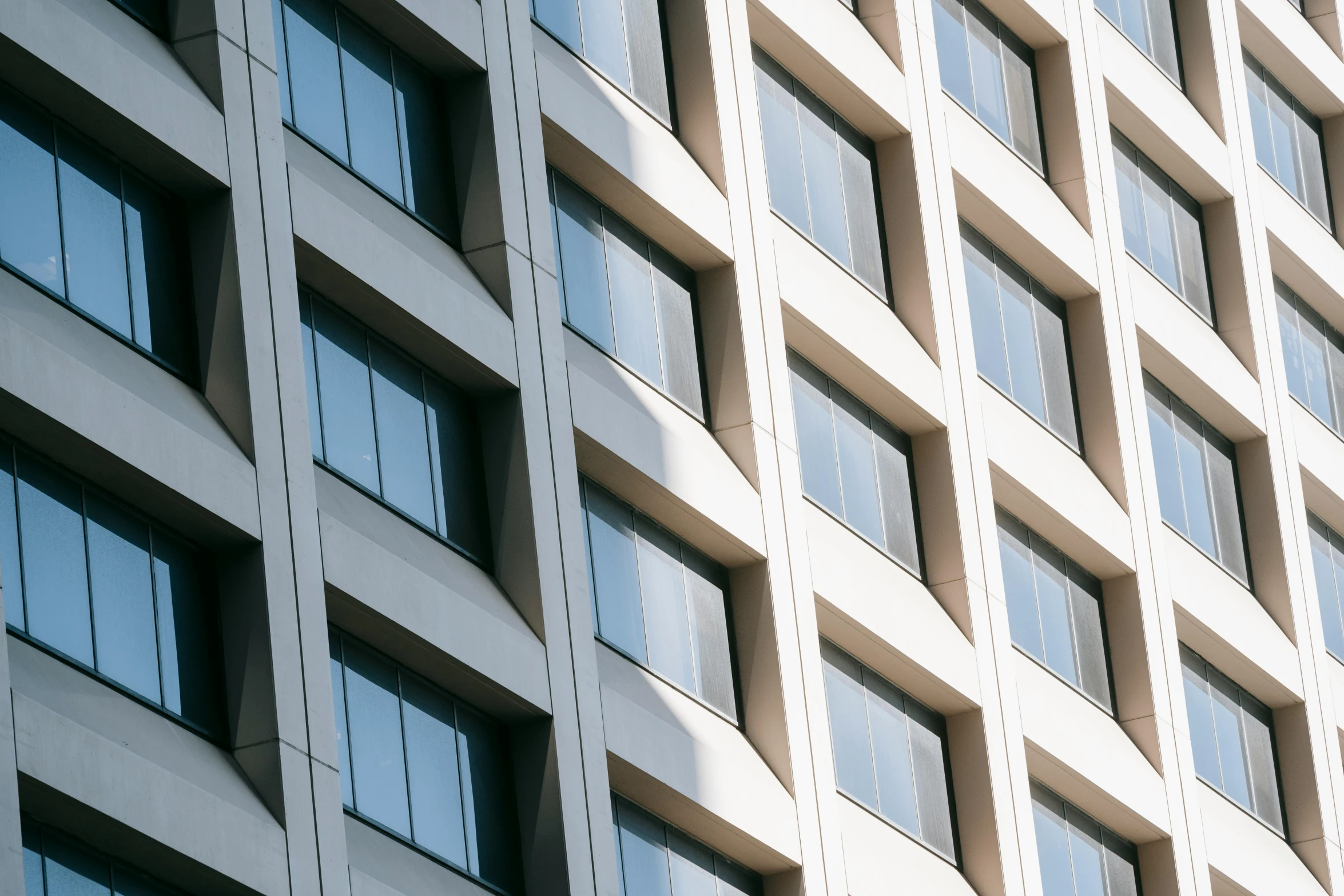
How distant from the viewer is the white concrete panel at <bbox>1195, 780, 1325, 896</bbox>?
146 ft

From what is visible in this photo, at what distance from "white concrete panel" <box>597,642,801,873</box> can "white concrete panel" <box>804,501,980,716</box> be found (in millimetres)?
2883

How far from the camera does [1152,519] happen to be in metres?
45.4

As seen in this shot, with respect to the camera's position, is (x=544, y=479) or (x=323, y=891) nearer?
(x=323, y=891)

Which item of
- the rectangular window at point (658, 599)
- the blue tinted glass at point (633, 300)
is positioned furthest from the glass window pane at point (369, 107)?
the rectangular window at point (658, 599)

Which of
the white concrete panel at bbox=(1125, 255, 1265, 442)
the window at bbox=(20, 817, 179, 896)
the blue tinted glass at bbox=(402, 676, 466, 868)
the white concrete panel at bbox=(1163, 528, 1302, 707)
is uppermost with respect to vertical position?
the white concrete panel at bbox=(1125, 255, 1265, 442)

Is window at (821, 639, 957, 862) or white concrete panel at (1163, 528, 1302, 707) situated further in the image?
white concrete panel at (1163, 528, 1302, 707)

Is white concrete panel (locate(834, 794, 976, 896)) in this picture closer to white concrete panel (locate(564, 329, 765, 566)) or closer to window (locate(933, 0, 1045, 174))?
white concrete panel (locate(564, 329, 765, 566))

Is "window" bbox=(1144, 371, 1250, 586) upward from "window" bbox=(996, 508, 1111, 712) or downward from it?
upward

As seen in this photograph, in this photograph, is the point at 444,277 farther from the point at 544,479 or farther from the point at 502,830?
the point at 502,830

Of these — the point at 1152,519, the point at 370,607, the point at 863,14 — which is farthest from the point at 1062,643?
the point at 370,607

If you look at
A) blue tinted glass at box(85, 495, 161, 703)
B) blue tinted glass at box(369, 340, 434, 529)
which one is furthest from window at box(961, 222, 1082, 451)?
blue tinted glass at box(85, 495, 161, 703)

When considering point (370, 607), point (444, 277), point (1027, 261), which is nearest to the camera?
point (370, 607)

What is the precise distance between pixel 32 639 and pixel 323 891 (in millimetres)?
3685

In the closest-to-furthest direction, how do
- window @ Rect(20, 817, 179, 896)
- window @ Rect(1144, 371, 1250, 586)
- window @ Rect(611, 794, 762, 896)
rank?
window @ Rect(20, 817, 179, 896) → window @ Rect(611, 794, 762, 896) → window @ Rect(1144, 371, 1250, 586)
